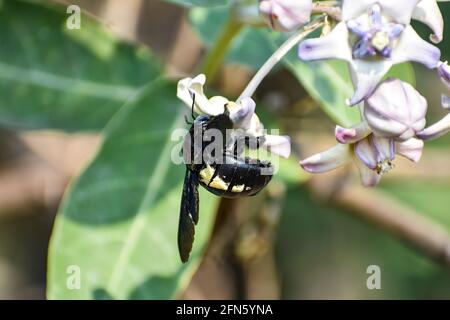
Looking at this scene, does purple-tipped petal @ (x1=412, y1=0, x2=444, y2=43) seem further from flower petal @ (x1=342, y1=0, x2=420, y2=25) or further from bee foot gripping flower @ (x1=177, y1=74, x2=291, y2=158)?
bee foot gripping flower @ (x1=177, y1=74, x2=291, y2=158)

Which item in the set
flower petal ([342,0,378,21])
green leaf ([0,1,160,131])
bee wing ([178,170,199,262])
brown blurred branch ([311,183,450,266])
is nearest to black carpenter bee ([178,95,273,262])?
bee wing ([178,170,199,262])

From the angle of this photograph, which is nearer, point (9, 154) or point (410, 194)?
point (9, 154)

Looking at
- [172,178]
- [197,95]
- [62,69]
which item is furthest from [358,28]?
[62,69]

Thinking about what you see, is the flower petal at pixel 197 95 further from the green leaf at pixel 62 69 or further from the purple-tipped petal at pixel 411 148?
the green leaf at pixel 62 69

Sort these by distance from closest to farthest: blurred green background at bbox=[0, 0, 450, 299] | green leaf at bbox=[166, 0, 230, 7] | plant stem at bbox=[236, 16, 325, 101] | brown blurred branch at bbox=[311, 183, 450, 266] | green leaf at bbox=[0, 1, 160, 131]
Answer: plant stem at bbox=[236, 16, 325, 101] < green leaf at bbox=[166, 0, 230, 7] < blurred green background at bbox=[0, 0, 450, 299] < green leaf at bbox=[0, 1, 160, 131] < brown blurred branch at bbox=[311, 183, 450, 266]

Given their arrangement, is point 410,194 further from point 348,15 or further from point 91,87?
point 348,15

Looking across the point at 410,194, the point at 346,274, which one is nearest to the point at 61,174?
the point at 346,274

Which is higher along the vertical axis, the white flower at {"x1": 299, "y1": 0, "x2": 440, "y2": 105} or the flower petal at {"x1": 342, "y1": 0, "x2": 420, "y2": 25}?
the flower petal at {"x1": 342, "y1": 0, "x2": 420, "y2": 25}

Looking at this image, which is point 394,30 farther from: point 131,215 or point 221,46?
point 131,215
